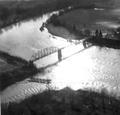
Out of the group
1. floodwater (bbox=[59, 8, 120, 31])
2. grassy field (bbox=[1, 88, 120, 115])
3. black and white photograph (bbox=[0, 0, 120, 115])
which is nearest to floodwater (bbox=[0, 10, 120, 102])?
black and white photograph (bbox=[0, 0, 120, 115])

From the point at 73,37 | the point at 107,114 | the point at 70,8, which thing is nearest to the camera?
Result: the point at 107,114

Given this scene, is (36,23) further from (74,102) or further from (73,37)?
(74,102)

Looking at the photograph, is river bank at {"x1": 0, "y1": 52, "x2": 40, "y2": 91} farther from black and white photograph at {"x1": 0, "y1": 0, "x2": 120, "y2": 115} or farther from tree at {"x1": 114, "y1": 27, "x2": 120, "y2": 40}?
tree at {"x1": 114, "y1": 27, "x2": 120, "y2": 40}

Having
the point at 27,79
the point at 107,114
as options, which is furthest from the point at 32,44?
the point at 107,114

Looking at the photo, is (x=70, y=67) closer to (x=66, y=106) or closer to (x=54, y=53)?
(x=54, y=53)

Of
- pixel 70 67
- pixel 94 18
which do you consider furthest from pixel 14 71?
pixel 94 18

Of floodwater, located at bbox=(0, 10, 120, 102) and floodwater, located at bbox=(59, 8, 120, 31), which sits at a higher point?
floodwater, located at bbox=(59, 8, 120, 31)
